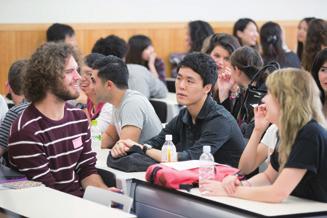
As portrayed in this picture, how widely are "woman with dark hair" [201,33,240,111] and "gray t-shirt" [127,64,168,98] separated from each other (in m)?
1.07

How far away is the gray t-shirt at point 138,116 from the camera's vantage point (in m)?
4.98

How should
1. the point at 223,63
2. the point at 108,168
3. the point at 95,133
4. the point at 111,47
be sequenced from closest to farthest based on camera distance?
the point at 108,168 < the point at 95,133 < the point at 223,63 < the point at 111,47

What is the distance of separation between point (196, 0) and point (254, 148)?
668cm

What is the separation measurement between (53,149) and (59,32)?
4.88 m

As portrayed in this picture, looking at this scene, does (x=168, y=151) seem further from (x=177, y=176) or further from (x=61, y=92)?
(x=61, y=92)

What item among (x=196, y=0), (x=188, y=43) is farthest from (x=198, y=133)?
(x=196, y=0)

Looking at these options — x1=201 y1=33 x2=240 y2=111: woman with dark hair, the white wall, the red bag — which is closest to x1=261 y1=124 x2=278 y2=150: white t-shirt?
the red bag

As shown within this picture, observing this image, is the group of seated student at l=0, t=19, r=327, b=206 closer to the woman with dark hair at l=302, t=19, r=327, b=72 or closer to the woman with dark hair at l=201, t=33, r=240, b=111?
the woman with dark hair at l=201, t=33, r=240, b=111

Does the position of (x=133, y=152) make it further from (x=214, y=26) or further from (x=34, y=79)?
(x=214, y=26)

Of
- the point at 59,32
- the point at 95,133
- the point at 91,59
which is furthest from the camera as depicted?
the point at 59,32

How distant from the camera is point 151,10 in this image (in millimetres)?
10133

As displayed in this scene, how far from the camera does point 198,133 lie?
4.57m

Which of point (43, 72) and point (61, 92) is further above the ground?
point (43, 72)

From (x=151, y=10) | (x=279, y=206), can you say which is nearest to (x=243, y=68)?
(x=279, y=206)
